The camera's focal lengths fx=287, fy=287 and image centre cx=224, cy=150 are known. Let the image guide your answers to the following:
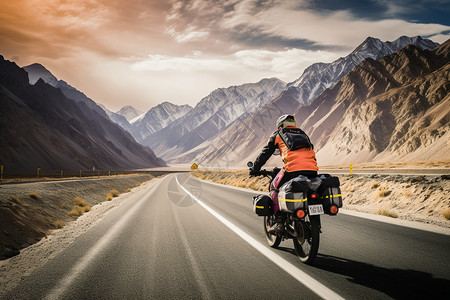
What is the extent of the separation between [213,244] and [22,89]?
388ft

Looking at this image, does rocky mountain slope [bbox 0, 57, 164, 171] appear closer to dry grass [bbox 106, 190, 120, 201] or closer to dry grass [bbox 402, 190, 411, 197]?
dry grass [bbox 106, 190, 120, 201]

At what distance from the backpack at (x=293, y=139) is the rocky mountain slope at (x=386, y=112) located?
5958cm

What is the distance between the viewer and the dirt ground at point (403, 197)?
972cm

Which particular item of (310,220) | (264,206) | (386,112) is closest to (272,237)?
(264,206)

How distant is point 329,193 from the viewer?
14.6ft

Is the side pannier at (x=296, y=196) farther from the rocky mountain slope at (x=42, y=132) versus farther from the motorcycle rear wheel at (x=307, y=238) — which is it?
the rocky mountain slope at (x=42, y=132)

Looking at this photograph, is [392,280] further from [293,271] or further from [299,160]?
[299,160]

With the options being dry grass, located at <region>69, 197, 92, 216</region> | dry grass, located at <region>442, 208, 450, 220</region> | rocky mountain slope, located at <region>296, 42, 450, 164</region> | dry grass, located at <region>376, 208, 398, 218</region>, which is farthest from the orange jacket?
rocky mountain slope, located at <region>296, 42, 450, 164</region>

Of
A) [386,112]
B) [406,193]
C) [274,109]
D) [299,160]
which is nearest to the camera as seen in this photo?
[299,160]

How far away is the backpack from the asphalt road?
186 centimetres

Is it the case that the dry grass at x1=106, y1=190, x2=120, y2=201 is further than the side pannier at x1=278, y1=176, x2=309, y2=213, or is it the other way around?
the dry grass at x1=106, y1=190, x2=120, y2=201

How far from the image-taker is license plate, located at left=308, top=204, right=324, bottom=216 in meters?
4.27

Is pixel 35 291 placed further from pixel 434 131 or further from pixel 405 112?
pixel 405 112

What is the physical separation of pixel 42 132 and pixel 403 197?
88.5m
